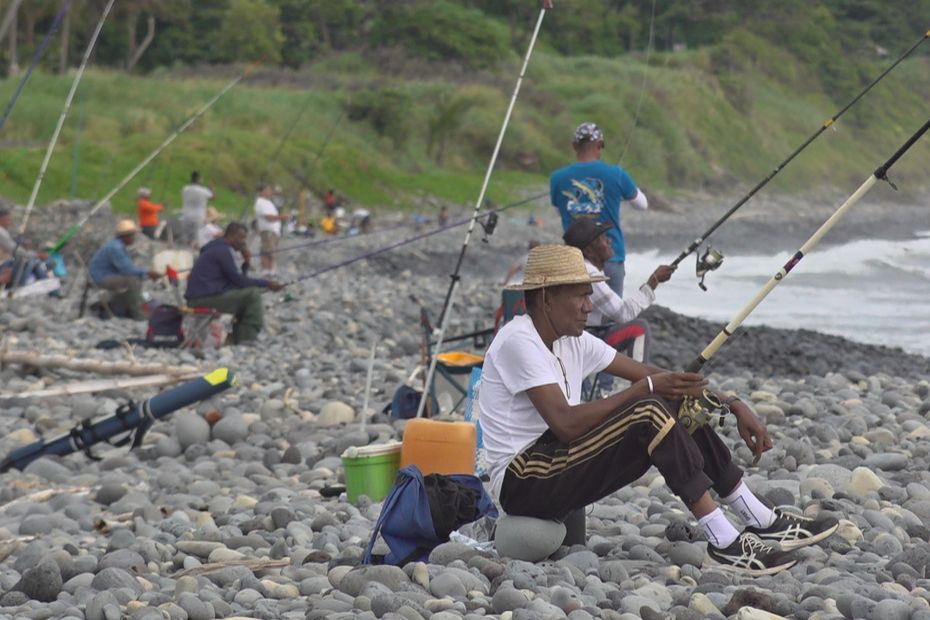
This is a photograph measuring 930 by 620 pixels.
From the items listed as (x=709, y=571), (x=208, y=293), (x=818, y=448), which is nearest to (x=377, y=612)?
(x=709, y=571)

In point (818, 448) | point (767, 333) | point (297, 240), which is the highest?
point (818, 448)

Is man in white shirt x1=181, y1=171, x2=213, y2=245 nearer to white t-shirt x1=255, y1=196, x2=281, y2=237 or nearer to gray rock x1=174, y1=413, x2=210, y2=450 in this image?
white t-shirt x1=255, y1=196, x2=281, y2=237

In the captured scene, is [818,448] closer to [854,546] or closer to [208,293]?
[854,546]

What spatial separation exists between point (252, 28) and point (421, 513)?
41.2m

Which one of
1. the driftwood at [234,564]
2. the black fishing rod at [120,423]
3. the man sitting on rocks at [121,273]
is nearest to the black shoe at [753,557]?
the driftwood at [234,564]

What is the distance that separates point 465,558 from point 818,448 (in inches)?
100

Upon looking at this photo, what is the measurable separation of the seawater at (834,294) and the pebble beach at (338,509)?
4.41 meters

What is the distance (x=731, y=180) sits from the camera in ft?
149

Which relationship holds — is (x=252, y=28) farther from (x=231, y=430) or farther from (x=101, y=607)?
(x=101, y=607)

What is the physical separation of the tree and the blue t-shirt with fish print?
37.0 m

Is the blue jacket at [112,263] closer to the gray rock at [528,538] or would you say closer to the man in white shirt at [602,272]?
the man in white shirt at [602,272]

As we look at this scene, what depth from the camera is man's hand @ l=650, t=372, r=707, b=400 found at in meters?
4.37

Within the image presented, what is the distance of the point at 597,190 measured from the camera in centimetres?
745

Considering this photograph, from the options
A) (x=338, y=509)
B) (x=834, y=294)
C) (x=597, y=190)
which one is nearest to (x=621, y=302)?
(x=597, y=190)
